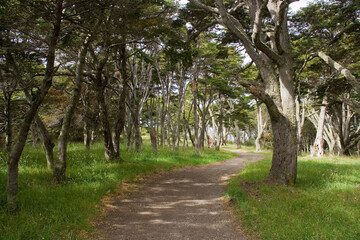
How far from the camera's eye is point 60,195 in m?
4.85

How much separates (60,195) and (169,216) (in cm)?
234

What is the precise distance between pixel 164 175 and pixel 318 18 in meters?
8.82

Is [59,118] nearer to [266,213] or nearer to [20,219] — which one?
[20,219]

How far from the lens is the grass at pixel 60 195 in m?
3.48

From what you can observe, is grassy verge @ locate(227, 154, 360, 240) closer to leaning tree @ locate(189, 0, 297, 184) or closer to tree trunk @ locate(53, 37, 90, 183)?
leaning tree @ locate(189, 0, 297, 184)

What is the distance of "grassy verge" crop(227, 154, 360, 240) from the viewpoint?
354cm

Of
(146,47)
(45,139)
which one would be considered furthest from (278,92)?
(45,139)

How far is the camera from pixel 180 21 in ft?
26.7

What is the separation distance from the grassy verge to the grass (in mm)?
3031

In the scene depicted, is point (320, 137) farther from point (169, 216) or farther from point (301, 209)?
point (169, 216)

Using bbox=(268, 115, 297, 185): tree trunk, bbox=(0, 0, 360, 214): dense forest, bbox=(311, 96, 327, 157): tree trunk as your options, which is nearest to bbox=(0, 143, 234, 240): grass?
bbox=(0, 0, 360, 214): dense forest

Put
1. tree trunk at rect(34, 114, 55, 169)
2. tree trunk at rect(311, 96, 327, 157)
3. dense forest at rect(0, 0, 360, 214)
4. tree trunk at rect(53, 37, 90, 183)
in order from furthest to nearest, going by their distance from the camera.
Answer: tree trunk at rect(311, 96, 327, 157), tree trunk at rect(34, 114, 55, 169), tree trunk at rect(53, 37, 90, 183), dense forest at rect(0, 0, 360, 214)

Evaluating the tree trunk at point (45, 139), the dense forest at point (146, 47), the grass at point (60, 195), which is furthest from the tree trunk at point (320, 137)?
the tree trunk at point (45, 139)

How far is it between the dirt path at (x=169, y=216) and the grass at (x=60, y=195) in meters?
0.44
